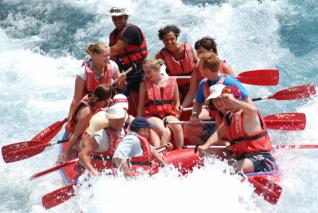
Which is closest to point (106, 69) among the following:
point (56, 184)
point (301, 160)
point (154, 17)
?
point (56, 184)

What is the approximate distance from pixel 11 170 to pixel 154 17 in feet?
17.7

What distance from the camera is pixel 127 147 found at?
495cm

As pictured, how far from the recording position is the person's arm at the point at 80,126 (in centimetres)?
585

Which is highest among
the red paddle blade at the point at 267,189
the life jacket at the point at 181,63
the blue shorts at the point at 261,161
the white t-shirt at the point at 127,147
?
the life jacket at the point at 181,63

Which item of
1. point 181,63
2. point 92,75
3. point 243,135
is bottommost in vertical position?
point 243,135

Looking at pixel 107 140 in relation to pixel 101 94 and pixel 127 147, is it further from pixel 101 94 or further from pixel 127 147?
pixel 101 94

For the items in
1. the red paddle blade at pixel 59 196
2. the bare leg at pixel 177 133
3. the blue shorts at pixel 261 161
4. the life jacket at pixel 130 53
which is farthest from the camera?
the life jacket at pixel 130 53

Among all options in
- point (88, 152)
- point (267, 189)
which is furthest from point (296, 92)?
point (88, 152)

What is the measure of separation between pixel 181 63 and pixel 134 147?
5.70ft

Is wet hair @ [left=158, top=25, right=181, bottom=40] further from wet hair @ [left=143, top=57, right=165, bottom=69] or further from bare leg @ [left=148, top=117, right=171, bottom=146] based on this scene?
bare leg @ [left=148, top=117, right=171, bottom=146]

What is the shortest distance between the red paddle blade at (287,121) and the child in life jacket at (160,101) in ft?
2.95

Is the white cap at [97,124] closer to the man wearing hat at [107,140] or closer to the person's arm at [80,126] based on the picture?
the man wearing hat at [107,140]

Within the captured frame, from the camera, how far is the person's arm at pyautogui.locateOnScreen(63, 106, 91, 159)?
19.2ft

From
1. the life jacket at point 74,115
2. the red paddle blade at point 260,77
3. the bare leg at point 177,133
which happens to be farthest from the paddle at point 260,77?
the life jacket at point 74,115
